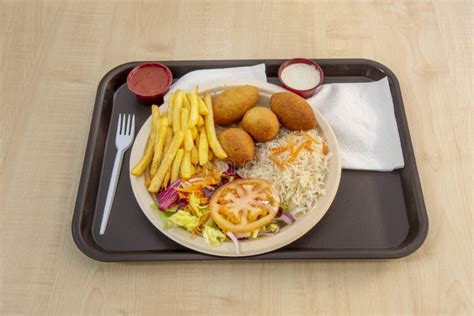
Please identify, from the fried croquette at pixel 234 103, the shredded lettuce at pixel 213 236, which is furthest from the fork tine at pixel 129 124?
the shredded lettuce at pixel 213 236

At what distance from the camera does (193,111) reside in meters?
1.95

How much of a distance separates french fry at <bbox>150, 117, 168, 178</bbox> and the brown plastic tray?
0.19 m

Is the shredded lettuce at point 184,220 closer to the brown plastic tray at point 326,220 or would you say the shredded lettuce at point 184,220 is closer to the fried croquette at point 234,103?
the brown plastic tray at point 326,220

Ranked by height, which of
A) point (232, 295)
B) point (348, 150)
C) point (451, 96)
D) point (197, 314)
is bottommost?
point (197, 314)

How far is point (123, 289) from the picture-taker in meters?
1.81

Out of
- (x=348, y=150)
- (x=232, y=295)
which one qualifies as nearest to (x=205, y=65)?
(x=348, y=150)

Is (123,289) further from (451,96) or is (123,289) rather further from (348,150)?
(451,96)

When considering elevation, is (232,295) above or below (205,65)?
below

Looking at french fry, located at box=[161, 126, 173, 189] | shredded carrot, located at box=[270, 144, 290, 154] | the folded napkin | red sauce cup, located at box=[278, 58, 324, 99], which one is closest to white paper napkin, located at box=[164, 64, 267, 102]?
the folded napkin

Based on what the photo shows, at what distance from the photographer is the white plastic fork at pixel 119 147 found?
1932 mm

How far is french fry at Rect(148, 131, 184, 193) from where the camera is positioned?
1855 mm

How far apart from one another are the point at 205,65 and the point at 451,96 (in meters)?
1.31

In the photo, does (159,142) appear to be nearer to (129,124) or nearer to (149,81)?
(129,124)

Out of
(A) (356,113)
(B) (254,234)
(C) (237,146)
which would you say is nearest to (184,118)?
(C) (237,146)
